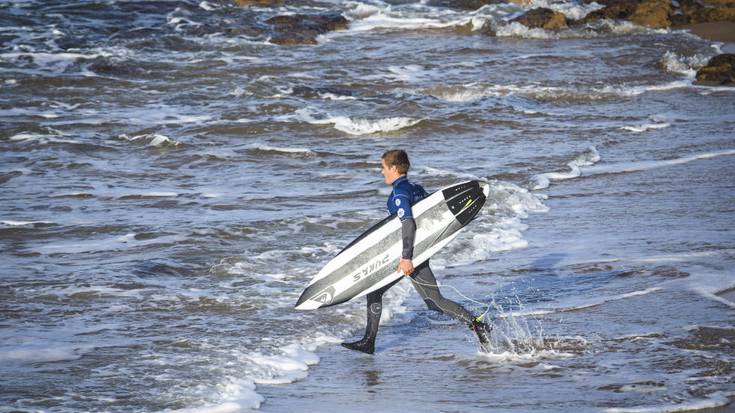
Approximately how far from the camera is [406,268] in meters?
7.07

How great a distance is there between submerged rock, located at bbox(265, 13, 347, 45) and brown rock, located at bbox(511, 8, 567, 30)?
19.4 feet

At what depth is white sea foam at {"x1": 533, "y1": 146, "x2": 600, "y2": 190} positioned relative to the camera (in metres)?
13.7

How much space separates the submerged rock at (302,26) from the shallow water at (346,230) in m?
3.77

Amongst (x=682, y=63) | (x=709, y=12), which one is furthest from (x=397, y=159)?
(x=709, y=12)

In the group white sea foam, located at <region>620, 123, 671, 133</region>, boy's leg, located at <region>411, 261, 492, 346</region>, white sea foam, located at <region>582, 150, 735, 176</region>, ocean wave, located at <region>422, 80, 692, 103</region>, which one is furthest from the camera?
ocean wave, located at <region>422, 80, 692, 103</region>

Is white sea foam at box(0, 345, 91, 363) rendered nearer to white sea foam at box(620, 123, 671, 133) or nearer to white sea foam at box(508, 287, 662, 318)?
white sea foam at box(508, 287, 662, 318)

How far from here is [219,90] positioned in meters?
23.6

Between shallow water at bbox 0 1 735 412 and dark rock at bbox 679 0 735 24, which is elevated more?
dark rock at bbox 679 0 735 24

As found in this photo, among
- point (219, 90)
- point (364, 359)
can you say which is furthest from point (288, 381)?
point (219, 90)

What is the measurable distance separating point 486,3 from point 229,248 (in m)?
29.7

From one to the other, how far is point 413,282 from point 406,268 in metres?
0.28

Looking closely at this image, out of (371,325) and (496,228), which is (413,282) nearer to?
(371,325)

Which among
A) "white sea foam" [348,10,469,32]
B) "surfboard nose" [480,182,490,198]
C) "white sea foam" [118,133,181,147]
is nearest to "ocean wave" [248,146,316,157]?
"white sea foam" [118,133,181,147]

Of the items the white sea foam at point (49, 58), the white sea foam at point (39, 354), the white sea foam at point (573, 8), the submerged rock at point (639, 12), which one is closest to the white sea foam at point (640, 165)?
the white sea foam at point (39, 354)
